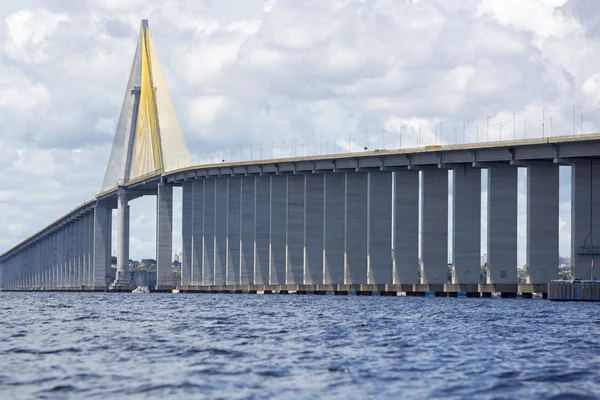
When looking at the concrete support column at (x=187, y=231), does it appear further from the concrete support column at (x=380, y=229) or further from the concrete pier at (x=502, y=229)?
the concrete pier at (x=502, y=229)

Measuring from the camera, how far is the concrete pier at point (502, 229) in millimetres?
113688

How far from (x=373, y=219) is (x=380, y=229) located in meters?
1.58

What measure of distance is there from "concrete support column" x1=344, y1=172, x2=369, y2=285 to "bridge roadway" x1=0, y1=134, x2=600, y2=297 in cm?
11

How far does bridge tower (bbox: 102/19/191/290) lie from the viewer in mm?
168875

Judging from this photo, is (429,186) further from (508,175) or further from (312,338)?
(312,338)

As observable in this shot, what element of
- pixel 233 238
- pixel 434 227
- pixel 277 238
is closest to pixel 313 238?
pixel 277 238

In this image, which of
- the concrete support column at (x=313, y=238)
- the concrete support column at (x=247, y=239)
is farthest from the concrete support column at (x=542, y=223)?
the concrete support column at (x=247, y=239)

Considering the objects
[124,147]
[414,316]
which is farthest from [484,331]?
[124,147]

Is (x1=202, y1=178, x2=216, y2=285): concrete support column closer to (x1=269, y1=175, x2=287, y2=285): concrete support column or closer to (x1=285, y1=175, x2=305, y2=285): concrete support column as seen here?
(x1=269, y1=175, x2=287, y2=285): concrete support column

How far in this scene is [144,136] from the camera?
574ft

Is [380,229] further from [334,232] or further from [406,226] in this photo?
[334,232]

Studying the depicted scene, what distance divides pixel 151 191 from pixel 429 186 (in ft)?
239

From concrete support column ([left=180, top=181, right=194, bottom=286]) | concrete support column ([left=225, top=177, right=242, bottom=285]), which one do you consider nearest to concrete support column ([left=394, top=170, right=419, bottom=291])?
concrete support column ([left=225, top=177, right=242, bottom=285])

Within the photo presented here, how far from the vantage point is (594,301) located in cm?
9931
